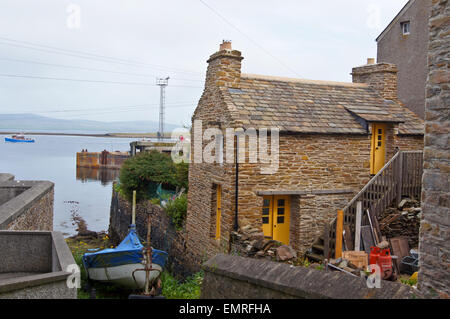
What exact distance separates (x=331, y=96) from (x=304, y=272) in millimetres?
11846

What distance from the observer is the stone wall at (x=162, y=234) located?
633 inches

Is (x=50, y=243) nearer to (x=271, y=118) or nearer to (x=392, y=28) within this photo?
(x=271, y=118)

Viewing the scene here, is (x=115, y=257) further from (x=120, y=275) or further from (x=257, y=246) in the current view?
(x=257, y=246)

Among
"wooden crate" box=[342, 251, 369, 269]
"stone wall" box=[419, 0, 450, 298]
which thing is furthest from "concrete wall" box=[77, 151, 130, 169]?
"stone wall" box=[419, 0, 450, 298]

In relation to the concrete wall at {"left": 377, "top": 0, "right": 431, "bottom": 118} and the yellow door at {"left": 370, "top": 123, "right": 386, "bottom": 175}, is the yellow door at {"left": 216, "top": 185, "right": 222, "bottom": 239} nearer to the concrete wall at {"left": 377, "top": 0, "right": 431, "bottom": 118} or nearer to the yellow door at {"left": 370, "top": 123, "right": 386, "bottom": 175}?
the yellow door at {"left": 370, "top": 123, "right": 386, "bottom": 175}

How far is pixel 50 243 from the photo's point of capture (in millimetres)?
7633

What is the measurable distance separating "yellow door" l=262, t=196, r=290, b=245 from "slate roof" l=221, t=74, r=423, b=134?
96.6 inches

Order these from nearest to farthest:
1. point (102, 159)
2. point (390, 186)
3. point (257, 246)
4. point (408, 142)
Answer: point (257, 246), point (390, 186), point (408, 142), point (102, 159)

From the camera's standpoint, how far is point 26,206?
35.7 ft

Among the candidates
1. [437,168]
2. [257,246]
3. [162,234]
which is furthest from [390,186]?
[162,234]

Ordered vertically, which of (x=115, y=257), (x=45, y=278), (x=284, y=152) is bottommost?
(x=115, y=257)

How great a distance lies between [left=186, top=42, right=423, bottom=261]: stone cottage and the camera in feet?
42.0

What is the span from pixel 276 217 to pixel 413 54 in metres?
13.0

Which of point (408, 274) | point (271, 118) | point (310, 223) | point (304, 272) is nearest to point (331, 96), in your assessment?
point (271, 118)
